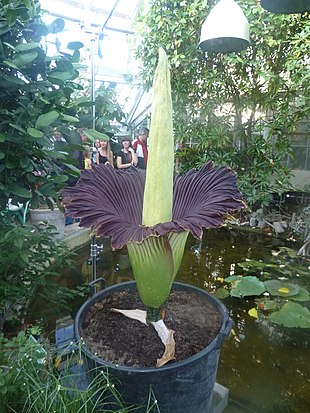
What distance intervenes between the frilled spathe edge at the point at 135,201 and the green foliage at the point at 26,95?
0.62 feet

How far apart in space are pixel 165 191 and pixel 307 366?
1221 mm

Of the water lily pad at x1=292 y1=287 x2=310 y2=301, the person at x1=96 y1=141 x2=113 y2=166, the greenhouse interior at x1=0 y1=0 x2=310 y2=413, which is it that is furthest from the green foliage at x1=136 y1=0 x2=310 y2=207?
the water lily pad at x1=292 y1=287 x2=310 y2=301

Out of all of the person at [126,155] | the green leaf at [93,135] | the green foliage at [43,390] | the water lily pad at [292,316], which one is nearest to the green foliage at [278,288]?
the water lily pad at [292,316]

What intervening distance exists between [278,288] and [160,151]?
1.70m

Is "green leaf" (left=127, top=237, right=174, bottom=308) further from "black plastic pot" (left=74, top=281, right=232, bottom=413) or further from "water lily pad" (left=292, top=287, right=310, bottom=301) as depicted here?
"water lily pad" (left=292, top=287, right=310, bottom=301)

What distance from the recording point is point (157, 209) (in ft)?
2.62

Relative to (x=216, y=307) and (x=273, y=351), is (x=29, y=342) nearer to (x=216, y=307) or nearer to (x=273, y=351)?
(x=216, y=307)

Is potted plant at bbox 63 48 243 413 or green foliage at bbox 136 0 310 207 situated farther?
green foliage at bbox 136 0 310 207

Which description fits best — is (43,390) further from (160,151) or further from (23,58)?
(23,58)

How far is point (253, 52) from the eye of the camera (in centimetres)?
323

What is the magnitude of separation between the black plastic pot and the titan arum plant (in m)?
0.06

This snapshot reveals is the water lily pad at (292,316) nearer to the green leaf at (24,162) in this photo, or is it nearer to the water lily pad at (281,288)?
the water lily pad at (281,288)

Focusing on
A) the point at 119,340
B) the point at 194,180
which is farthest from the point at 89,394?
the point at 194,180

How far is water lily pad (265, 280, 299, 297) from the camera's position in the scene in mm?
2061
